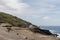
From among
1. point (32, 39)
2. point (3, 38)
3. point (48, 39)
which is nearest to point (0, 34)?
point (3, 38)

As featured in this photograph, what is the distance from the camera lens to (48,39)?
126 feet

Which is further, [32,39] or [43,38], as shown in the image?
[43,38]

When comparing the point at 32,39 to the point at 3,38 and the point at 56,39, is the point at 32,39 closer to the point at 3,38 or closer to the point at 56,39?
the point at 56,39

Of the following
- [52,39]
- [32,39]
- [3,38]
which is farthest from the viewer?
[52,39]

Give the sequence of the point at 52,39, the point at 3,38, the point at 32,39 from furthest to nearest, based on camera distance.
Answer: the point at 52,39, the point at 32,39, the point at 3,38

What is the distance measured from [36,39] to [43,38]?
238 centimetres

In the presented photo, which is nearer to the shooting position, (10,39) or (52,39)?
(10,39)

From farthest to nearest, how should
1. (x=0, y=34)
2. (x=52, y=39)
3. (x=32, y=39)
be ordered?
1. (x=52, y=39)
2. (x=32, y=39)
3. (x=0, y=34)

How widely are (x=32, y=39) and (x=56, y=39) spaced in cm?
450

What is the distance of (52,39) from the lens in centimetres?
3856

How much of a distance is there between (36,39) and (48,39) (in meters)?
2.38

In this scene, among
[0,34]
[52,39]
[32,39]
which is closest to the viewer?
[0,34]

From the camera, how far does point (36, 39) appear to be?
1452 inches

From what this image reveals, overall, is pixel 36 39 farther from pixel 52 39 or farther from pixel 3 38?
pixel 3 38
